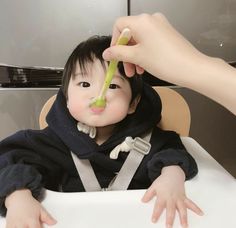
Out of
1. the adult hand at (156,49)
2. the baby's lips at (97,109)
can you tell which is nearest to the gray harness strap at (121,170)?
the baby's lips at (97,109)

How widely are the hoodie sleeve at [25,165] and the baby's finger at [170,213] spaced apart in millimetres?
215

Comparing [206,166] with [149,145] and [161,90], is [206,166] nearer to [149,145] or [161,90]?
[149,145]

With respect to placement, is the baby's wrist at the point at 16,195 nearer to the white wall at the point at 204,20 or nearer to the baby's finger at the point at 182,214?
the baby's finger at the point at 182,214

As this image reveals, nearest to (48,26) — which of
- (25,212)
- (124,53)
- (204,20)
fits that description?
(204,20)

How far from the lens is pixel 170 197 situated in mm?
622

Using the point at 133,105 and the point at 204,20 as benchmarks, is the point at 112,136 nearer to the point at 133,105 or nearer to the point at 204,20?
the point at 133,105

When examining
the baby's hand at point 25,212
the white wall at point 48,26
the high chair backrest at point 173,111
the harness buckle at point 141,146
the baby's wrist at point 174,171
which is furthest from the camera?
the white wall at point 48,26

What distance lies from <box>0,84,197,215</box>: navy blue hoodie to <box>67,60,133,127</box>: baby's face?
0.05m

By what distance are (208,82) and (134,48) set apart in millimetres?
131

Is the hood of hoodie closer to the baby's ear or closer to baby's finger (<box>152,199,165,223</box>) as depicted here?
the baby's ear

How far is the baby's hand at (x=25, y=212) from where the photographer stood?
22.2 inches

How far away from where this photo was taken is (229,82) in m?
0.57

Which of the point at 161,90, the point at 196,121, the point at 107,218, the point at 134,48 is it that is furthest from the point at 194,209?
the point at 196,121

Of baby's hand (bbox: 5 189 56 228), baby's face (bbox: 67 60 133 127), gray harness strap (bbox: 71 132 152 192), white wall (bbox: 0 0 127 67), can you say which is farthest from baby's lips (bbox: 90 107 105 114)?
white wall (bbox: 0 0 127 67)
